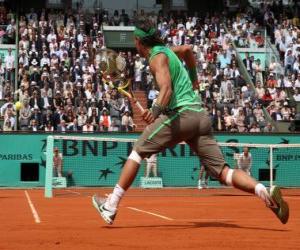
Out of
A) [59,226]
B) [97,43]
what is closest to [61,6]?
[97,43]

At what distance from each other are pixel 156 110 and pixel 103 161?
54.5 feet

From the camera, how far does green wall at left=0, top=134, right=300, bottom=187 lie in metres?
24.6

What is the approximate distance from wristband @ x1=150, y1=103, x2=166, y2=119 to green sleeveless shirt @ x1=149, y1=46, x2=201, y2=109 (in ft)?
0.78

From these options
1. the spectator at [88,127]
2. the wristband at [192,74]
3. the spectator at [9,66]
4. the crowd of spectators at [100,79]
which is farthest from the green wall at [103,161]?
the wristband at [192,74]

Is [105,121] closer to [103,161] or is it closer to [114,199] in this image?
[103,161]

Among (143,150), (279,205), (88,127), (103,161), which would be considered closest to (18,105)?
(88,127)

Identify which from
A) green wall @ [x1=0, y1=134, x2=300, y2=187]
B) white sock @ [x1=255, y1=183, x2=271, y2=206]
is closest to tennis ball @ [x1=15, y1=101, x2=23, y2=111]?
green wall @ [x1=0, y1=134, x2=300, y2=187]

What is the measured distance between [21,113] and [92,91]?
311 centimetres

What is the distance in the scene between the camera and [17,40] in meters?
31.6

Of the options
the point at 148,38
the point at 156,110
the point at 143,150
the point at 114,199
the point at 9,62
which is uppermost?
the point at 148,38

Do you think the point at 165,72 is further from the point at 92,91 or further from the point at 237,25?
the point at 237,25

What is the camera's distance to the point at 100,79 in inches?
1176

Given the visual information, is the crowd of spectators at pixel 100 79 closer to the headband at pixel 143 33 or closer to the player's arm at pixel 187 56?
the player's arm at pixel 187 56

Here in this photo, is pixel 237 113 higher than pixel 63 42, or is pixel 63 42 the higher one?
pixel 63 42
